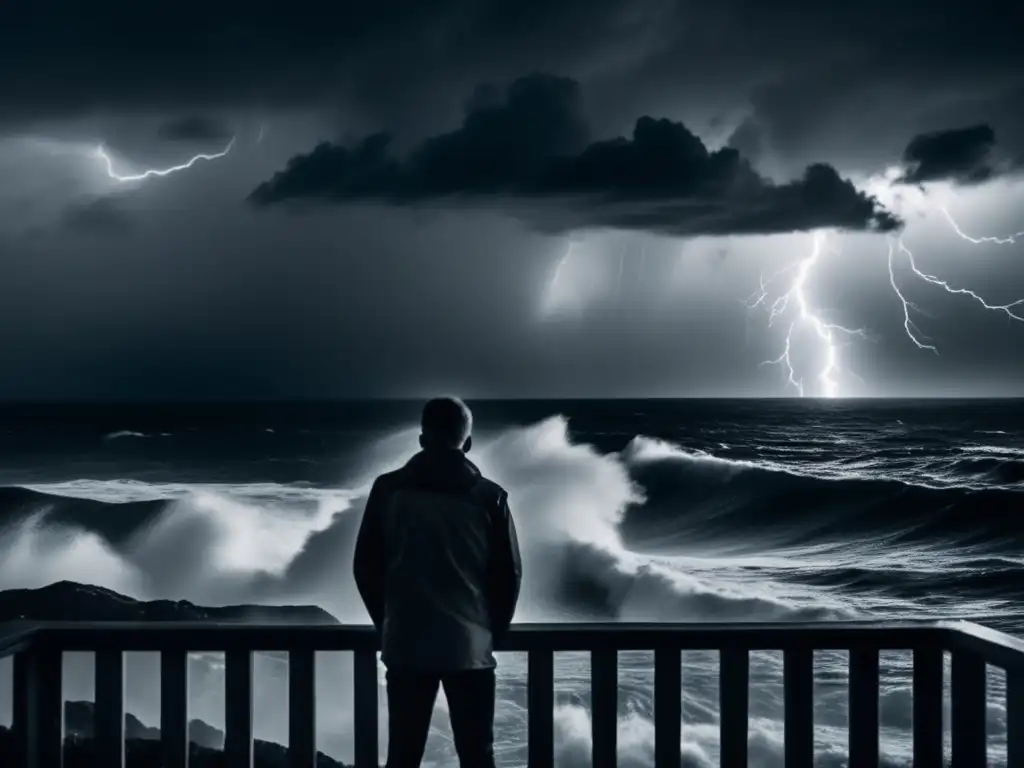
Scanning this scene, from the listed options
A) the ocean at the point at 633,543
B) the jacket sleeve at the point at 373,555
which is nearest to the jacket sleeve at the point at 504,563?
the jacket sleeve at the point at 373,555

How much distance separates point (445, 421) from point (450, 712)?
689 millimetres

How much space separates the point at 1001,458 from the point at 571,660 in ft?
93.0

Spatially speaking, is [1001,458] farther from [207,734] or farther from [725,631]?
[725,631]

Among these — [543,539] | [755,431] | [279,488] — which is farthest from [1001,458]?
[279,488]

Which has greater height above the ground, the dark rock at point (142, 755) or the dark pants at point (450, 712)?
the dark pants at point (450, 712)

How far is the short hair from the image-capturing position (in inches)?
87.4

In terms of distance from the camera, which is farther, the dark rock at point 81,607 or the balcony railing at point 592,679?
the dark rock at point 81,607

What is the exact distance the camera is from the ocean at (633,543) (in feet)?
27.8

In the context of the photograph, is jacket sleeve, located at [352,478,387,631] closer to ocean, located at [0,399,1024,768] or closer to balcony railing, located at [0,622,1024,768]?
balcony railing, located at [0,622,1024,768]

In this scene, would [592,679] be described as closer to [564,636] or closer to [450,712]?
[564,636]

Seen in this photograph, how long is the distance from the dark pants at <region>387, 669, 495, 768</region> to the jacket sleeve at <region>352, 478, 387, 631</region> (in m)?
0.18

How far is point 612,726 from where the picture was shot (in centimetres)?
238

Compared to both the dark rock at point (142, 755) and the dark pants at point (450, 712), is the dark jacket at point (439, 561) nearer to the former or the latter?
the dark pants at point (450, 712)

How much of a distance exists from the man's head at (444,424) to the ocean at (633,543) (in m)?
5.13
